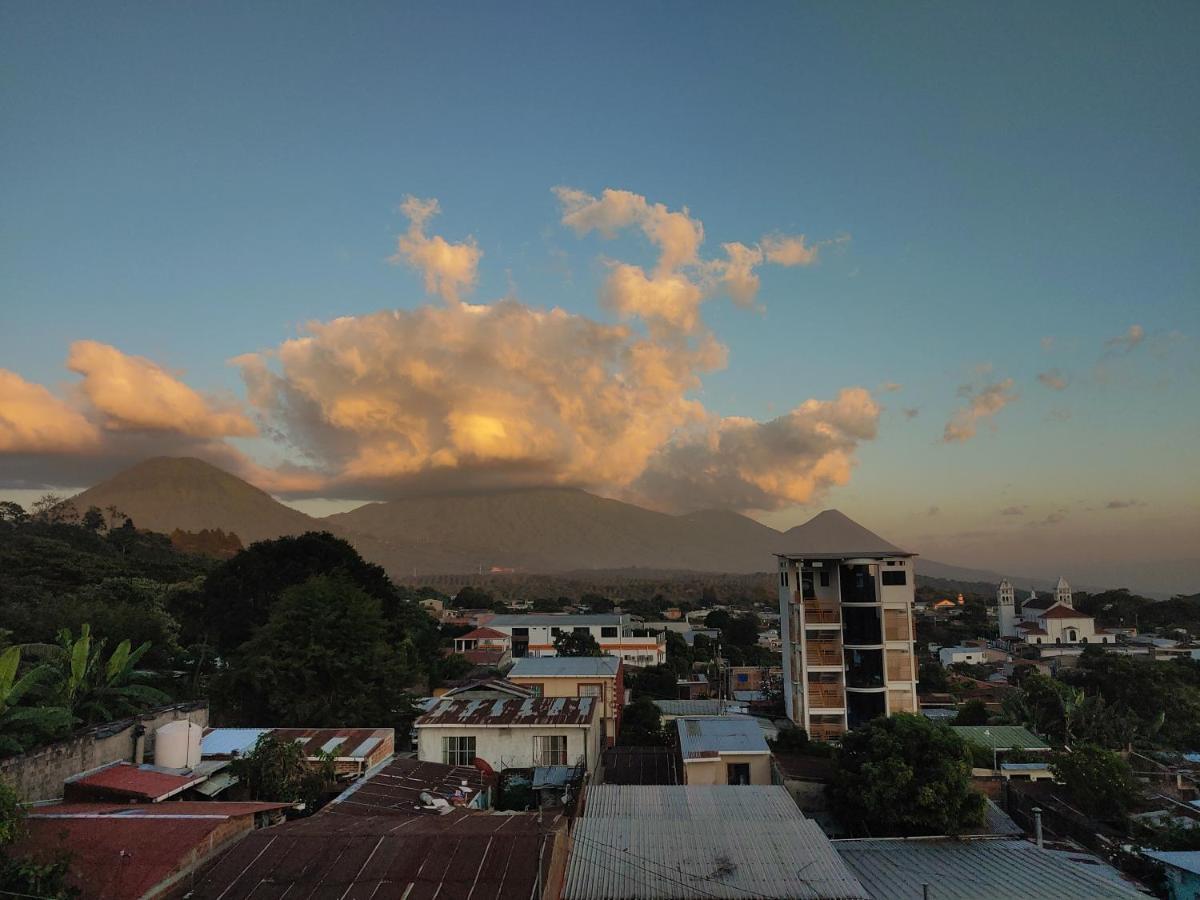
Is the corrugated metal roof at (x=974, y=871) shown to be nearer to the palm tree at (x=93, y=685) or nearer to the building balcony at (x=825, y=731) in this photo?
the building balcony at (x=825, y=731)

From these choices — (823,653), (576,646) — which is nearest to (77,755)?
(823,653)

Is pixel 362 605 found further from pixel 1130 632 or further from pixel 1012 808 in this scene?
pixel 1130 632

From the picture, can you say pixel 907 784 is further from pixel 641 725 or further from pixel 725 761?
pixel 641 725

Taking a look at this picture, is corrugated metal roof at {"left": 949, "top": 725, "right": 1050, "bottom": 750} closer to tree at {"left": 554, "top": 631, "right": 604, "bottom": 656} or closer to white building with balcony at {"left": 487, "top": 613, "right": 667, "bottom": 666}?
tree at {"left": 554, "top": 631, "right": 604, "bottom": 656}

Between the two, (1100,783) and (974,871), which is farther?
(1100,783)

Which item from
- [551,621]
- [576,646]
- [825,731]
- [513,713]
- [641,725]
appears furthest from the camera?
[551,621]

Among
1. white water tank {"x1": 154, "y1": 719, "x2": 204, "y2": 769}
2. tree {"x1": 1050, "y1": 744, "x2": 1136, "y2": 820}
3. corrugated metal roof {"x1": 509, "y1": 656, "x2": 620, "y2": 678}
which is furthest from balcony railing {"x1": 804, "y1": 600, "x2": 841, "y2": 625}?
white water tank {"x1": 154, "y1": 719, "x2": 204, "y2": 769}
